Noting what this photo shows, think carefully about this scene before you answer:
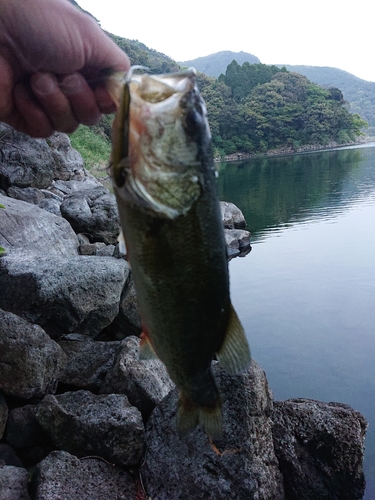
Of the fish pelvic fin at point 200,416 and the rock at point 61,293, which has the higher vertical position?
the fish pelvic fin at point 200,416

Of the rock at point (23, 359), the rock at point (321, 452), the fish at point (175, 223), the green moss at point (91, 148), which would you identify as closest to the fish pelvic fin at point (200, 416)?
the fish at point (175, 223)

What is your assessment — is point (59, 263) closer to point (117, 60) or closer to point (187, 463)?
point (187, 463)

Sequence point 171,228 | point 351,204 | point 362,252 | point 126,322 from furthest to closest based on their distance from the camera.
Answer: point 351,204 → point 362,252 → point 126,322 → point 171,228

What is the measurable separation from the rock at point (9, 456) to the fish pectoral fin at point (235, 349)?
3.79 m

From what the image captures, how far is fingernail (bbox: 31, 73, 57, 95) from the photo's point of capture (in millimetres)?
2438

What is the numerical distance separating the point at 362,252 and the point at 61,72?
49.0ft

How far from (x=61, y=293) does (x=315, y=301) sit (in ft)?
24.1

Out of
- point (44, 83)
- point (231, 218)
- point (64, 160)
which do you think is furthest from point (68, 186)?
point (44, 83)

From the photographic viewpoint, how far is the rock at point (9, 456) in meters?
4.77

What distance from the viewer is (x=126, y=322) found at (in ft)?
25.7

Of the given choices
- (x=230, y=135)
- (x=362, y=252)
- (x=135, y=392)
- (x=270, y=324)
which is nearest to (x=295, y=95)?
(x=230, y=135)

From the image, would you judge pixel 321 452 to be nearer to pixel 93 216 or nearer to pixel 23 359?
pixel 23 359

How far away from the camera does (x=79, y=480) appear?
4051mm

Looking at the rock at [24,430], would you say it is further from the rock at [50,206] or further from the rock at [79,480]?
the rock at [50,206]
